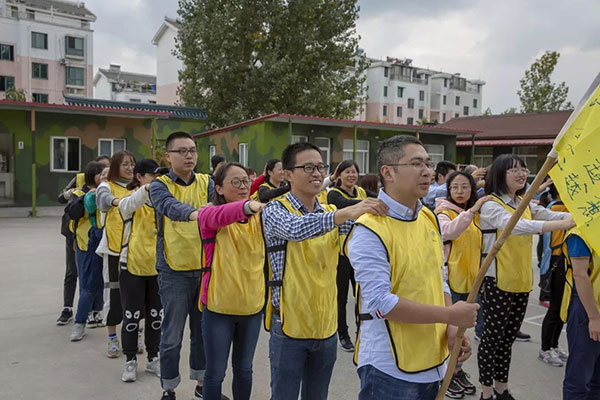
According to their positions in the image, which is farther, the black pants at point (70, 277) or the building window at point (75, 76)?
the building window at point (75, 76)

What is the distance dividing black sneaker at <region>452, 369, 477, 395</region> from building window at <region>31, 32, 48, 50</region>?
150 feet

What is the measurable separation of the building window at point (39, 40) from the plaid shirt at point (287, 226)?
150ft

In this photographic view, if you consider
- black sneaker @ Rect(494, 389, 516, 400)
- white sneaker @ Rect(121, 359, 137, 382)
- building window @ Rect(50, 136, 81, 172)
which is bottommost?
white sneaker @ Rect(121, 359, 137, 382)

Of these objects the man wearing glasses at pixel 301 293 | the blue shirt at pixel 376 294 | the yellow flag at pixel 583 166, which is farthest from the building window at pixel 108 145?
the yellow flag at pixel 583 166

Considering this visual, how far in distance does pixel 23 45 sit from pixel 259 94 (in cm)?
2752

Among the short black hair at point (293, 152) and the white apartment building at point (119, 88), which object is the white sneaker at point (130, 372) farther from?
the white apartment building at point (119, 88)

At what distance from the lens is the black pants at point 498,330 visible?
3539mm

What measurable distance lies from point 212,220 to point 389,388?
141 centimetres

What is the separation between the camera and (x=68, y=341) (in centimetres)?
491

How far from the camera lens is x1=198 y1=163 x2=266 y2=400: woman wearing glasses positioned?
306 centimetres

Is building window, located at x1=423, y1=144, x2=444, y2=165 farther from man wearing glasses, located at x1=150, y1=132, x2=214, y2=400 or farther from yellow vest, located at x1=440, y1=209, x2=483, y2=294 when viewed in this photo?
man wearing glasses, located at x1=150, y1=132, x2=214, y2=400

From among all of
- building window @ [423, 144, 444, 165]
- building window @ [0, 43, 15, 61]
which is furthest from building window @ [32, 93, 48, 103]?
building window @ [423, 144, 444, 165]

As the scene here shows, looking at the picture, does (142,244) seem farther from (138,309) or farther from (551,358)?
(551,358)

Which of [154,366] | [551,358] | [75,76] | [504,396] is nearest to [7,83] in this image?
[75,76]
